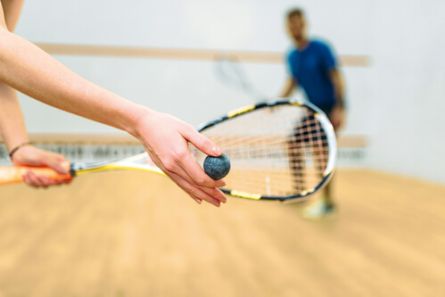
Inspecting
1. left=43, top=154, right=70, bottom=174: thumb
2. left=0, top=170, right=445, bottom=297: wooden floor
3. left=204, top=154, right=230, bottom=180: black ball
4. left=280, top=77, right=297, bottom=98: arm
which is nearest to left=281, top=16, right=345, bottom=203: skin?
left=280, top=77, right=297, bottom=98: arm

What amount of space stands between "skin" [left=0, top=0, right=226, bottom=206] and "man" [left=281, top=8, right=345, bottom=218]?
1.97 m

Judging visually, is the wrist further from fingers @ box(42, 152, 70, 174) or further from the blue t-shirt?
the blue t-shirt

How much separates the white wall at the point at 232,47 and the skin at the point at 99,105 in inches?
141

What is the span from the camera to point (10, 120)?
3.90 ft

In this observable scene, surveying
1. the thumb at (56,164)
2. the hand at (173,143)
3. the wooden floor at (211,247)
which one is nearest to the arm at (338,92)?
the wooden floor at (211,247)

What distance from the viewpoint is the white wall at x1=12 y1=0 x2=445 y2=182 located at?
4.15 metres

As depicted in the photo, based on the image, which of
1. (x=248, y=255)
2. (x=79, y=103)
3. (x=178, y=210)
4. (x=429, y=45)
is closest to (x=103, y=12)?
(x=178, y=210)

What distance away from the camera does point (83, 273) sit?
1.61m

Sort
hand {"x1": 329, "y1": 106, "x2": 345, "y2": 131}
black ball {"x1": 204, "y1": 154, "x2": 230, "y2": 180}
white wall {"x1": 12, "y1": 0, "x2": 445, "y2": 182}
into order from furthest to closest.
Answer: white wall {"x1": 12, "y1": 0, "x2": 445, "y2": 182}, hand {"x1": 329, "y1": 106, "x2": 345, "y2": 131}, black ball {"x1": 204, "y1": 154, "x2": 230, "y2": 180}

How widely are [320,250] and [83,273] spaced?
0.90 meters

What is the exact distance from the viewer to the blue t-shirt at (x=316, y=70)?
264 cm

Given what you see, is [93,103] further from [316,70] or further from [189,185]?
[316,70]

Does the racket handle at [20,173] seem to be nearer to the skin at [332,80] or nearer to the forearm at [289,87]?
the skin at [332,80]

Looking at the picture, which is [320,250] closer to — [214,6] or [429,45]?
[429,45]
